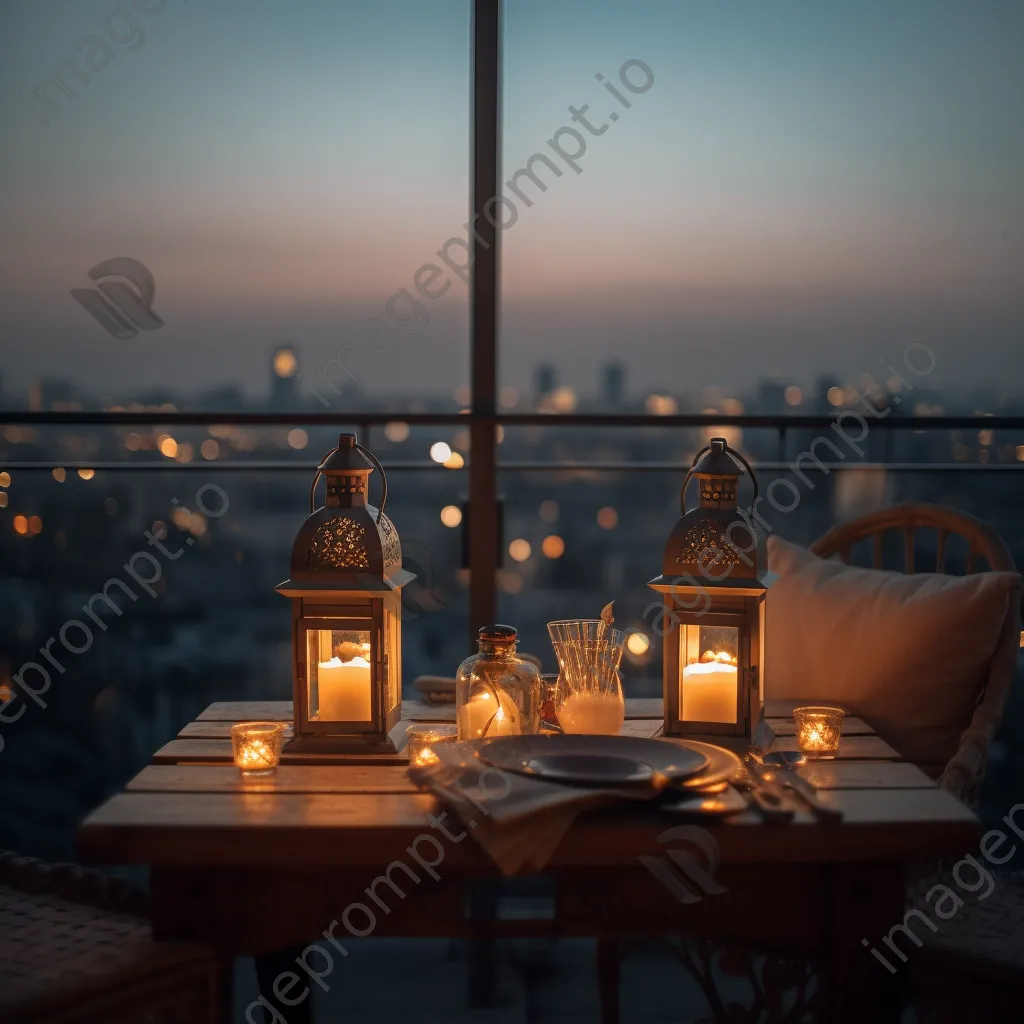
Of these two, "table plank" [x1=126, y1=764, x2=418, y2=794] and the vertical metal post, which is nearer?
"table plank" [x1=126, y1=764, x2=418, y2=794]

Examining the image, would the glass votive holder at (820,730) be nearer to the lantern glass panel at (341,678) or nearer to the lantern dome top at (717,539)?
the lantern dome top at (717,539)

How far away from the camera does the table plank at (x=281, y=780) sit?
56.0 inches

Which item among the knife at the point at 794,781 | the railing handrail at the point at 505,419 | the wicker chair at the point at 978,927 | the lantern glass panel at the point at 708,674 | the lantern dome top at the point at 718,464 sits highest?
the railing handrail at the point at 505,419

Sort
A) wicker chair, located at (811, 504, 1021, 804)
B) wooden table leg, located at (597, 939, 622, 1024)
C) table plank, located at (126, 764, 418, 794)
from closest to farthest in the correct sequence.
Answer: table plank, located at (126, 764, 418, 794)
wicker chair, located at (811, 504, 1021, 804)
wooden table leg, located at (597, 939, 622, 1024)

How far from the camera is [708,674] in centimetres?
159

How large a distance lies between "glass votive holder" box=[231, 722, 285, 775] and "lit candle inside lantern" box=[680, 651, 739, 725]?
58 cm

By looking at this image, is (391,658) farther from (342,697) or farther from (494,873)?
(494,873)

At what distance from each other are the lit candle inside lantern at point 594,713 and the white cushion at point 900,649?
47cm

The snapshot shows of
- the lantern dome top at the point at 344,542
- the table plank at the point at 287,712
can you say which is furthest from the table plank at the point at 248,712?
the lantern dome top at the point at 344,542

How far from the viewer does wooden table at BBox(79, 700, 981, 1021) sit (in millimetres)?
1259

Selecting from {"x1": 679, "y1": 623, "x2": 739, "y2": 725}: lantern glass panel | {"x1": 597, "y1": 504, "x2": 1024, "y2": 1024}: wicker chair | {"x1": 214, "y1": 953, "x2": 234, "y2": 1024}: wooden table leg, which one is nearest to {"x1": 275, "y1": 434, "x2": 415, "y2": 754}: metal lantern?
{"x1": 214, "y1": 953, "x2": 234, "y2": 1024}: wooden table leg

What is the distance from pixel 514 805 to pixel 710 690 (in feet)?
1.47

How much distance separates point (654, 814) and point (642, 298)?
2.05m

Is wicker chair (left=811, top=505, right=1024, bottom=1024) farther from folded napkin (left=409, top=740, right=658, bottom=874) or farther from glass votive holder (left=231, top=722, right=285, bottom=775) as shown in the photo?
glass votive holder (left=231, top=722, right=285, bottom=775)
